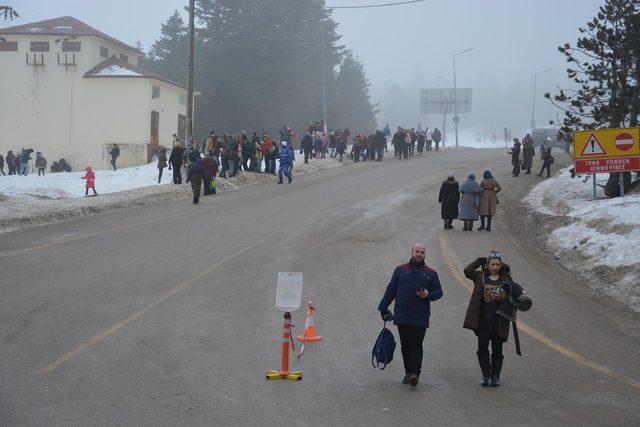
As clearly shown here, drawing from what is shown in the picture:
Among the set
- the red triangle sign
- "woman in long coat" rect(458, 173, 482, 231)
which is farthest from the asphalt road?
the red triangle sign

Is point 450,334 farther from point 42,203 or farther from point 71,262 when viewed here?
point 42,203

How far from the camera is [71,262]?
17203 millimetres

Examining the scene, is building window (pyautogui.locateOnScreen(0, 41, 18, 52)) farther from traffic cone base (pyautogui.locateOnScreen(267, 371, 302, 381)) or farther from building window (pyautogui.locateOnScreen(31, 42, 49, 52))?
traffic cone base (pyautogui.locateOnScreen(267, 371, 302, 381))

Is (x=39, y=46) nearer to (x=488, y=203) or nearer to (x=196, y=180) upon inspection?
(x=196, y=180)

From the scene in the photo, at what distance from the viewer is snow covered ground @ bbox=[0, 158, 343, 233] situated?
2484 centimetres

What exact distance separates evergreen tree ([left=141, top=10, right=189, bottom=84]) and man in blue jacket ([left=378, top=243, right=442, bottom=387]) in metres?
79.5

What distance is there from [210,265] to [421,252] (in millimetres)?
8372

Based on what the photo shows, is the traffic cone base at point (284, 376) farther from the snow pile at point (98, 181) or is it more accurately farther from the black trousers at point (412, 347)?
the snow pile at point (98, 181)

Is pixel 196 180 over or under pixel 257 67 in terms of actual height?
under

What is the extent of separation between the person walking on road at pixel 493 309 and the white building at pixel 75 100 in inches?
1899

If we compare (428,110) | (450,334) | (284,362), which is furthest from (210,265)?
(428,110)

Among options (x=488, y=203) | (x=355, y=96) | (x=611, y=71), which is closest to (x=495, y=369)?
(x=488, y=203)

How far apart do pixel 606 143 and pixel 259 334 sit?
14.2 metres

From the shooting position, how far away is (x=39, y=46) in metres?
58.2
